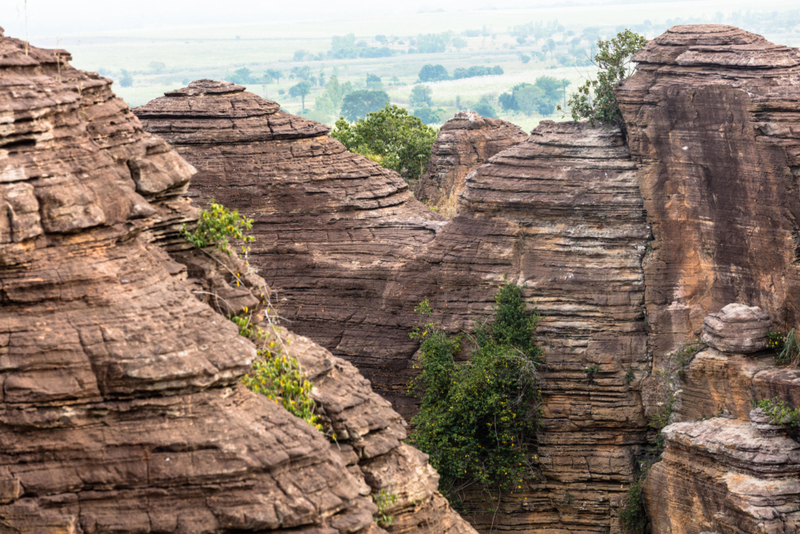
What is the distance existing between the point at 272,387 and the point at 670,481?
1653cm

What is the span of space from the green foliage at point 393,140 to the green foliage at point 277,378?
1507 inches

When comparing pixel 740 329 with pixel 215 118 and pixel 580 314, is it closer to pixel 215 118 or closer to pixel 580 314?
pixel 580 314

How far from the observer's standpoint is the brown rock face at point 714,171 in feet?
95.0

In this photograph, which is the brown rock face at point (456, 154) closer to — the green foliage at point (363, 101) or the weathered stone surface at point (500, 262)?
the weathered stone surface at point (500, 262)

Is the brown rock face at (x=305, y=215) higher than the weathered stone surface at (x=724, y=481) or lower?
higher

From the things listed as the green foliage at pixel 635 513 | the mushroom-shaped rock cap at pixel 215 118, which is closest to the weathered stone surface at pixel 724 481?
the green foliage at pixel 635 513

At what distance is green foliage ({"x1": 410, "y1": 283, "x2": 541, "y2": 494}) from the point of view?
31.0 meters

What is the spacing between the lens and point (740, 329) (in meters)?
28.6

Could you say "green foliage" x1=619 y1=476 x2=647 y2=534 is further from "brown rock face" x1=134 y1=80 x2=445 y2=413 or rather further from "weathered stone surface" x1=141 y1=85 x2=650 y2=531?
"brown rock face" x1=134 y1=80 x2=445 y2=413

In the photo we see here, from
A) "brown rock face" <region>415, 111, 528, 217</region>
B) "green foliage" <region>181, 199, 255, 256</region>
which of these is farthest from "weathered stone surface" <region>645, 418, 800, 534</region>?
"brown rock face" <region>415, 111, 528, 217</region>

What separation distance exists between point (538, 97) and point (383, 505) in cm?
14830

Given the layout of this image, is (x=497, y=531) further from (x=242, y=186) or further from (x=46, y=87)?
(x=46, y=87)

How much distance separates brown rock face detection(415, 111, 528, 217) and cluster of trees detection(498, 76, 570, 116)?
10464cm

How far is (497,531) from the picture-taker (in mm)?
31922
